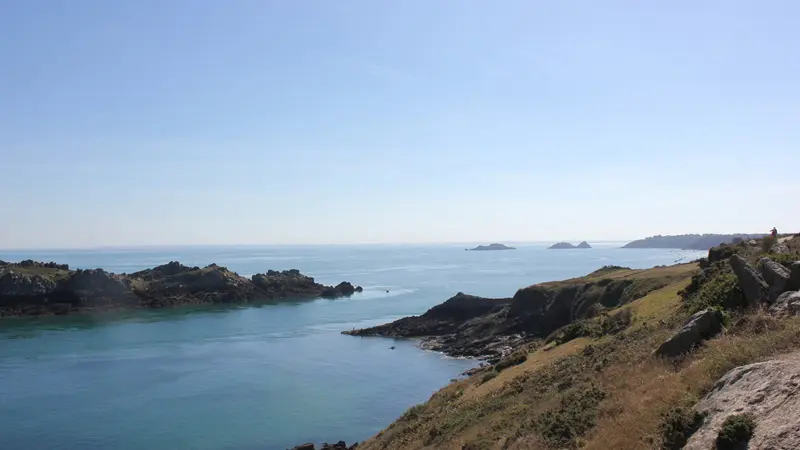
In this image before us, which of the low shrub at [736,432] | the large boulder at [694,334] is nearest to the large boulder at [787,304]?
the large boulder at [694,334]

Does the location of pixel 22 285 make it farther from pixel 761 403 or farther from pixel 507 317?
pixel 761 403

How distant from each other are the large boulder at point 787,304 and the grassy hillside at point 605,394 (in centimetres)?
61

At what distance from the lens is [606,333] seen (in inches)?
1266

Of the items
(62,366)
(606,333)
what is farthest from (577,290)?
(62,366)

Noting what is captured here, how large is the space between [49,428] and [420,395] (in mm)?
35750

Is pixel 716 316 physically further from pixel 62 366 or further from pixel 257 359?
pixel 62 366

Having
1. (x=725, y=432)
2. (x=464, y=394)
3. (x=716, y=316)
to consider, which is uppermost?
(x=716, y=316)

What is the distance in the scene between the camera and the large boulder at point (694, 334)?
16.3 meters

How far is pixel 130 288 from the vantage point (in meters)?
143

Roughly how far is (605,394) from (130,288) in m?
149

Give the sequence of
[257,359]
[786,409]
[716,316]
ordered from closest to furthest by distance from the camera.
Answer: [786,409] → [716,316] → [257,359]

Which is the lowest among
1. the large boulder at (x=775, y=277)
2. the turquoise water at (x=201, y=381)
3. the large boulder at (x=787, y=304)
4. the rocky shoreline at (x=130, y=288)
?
the turquoise water at (x=201, y=381)

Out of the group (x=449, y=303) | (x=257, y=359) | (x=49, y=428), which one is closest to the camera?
(x=49, y=428)

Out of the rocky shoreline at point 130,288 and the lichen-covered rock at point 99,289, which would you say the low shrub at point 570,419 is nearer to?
the rocky shoreline at point 130,288
